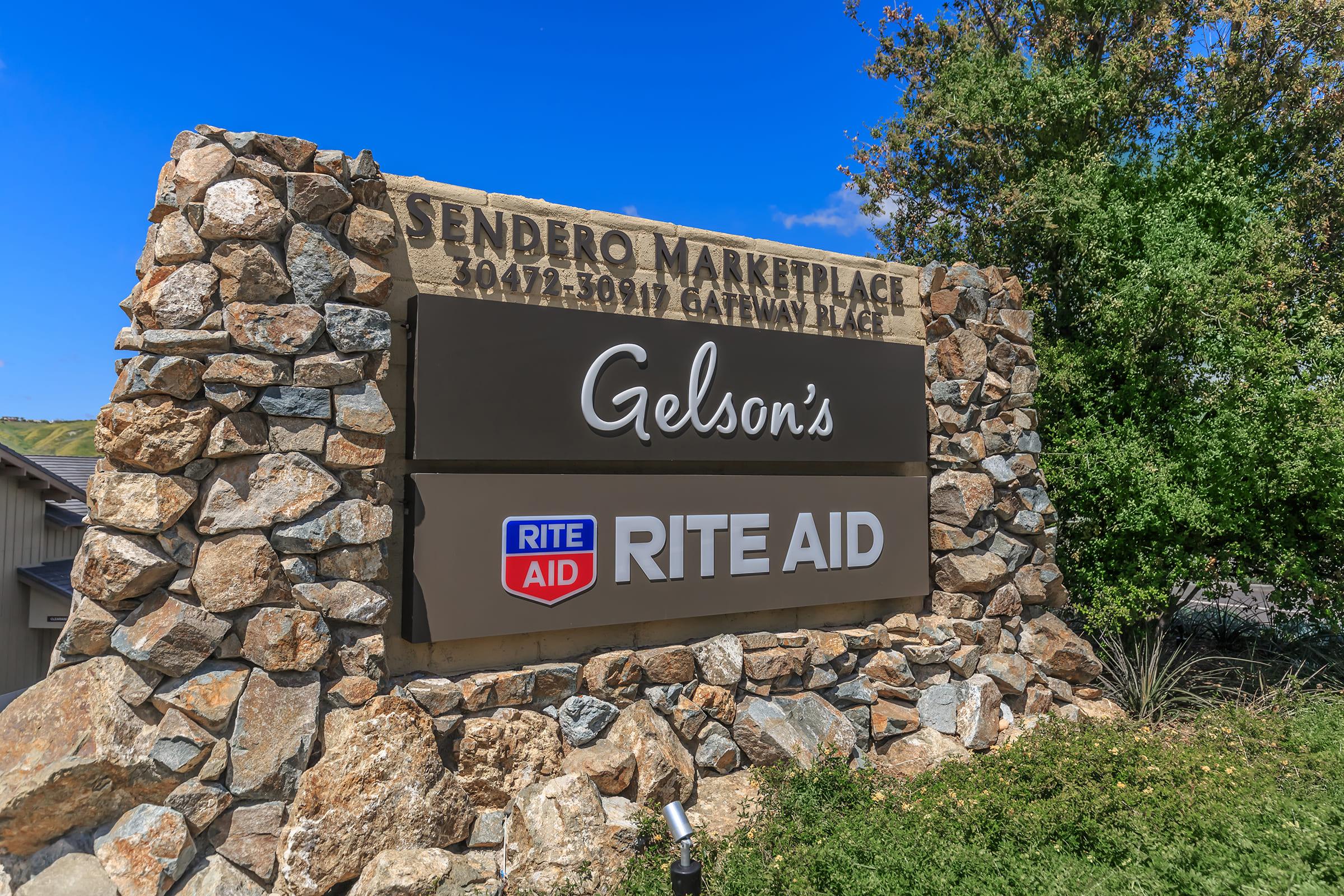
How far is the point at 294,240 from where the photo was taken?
4.89 metres

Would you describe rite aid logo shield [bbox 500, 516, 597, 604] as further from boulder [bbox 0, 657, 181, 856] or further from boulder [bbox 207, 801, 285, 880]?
boulder [bbox 0, 657, 181, 856]

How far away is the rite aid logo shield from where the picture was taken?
5.52 metres

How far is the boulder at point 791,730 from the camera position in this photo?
19.9 ft

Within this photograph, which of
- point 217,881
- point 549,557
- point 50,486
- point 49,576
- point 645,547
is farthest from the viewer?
point 50,486

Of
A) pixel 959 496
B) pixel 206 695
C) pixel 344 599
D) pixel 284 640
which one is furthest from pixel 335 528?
pixel 959 496

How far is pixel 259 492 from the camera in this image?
4719 mm

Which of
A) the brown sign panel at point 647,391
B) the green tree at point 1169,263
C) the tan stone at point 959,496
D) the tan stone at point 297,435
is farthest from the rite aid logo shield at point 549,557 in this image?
the green tree at point 1169,263

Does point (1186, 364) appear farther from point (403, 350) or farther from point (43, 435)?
point (43, 435)

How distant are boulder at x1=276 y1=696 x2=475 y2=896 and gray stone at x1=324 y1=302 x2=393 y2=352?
Result: 2.17 m

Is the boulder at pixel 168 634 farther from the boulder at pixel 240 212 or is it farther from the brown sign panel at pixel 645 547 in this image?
the boulder at pixel 240 212

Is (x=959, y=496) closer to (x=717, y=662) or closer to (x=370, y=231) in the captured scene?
(x=717, y=662)

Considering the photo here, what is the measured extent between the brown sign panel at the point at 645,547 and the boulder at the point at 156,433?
127 cm

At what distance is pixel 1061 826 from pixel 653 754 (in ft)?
8.52

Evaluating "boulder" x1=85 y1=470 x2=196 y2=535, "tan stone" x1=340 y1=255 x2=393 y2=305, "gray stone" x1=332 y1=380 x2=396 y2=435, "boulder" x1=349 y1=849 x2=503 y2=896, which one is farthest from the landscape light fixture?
"tan stone" x1=340 y1=255 x2=393 y2=305
